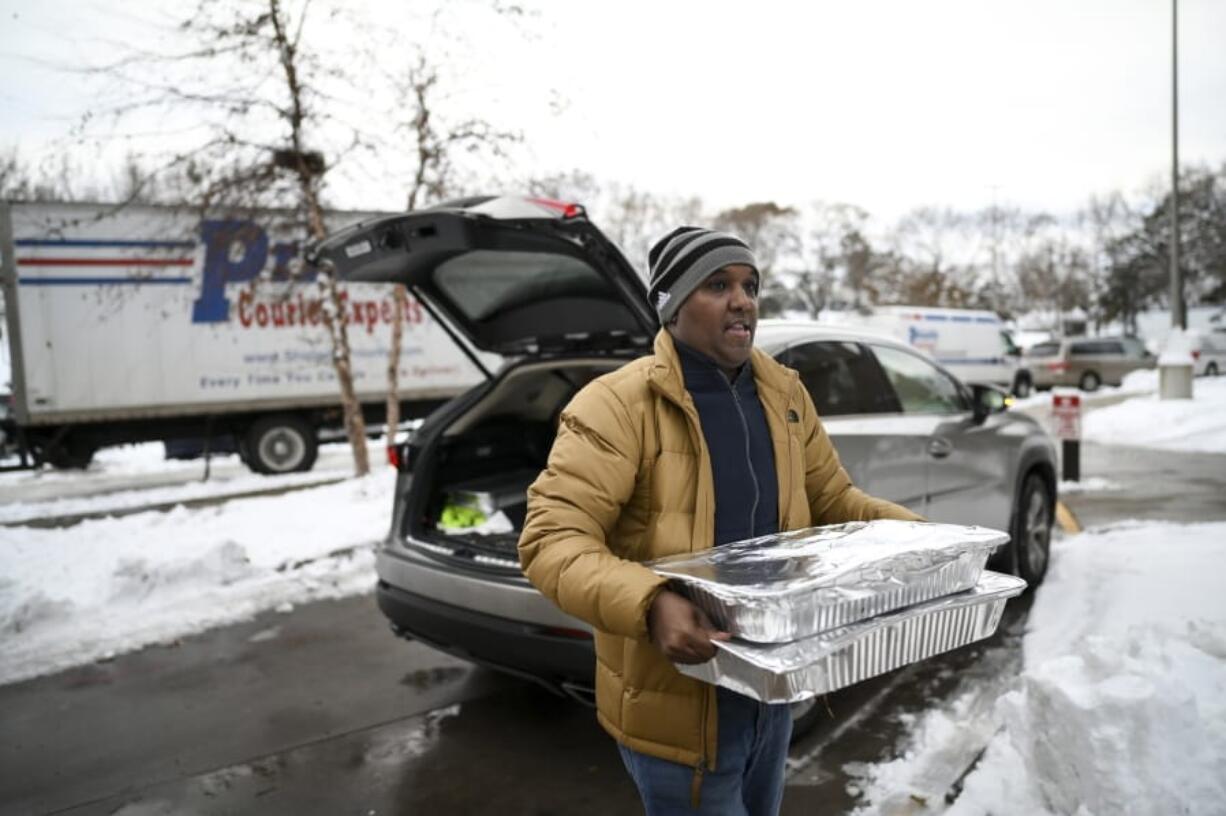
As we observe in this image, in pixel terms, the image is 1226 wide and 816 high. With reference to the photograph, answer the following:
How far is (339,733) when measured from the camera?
3.75 m

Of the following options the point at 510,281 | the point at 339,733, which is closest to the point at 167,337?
the point at 510,281

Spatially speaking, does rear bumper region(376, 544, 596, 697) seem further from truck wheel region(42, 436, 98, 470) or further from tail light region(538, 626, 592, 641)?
truck wheel region(42, 436, 98, 470)

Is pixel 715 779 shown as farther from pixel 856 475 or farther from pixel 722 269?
pixel 856 475

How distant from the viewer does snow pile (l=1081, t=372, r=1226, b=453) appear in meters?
12.0

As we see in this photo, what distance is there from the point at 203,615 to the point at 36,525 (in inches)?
216

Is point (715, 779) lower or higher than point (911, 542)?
lower

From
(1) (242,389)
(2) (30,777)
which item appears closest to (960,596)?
(2) (30,777)

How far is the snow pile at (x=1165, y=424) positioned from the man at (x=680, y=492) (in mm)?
11923

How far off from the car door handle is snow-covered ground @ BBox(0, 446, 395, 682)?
398 cm

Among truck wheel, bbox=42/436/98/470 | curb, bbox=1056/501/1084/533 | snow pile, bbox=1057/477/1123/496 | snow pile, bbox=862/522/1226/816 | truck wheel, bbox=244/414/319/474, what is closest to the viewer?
snow pile, bbox=862/522/1226/816

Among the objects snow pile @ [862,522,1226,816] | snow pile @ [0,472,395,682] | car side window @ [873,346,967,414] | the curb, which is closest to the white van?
the curb

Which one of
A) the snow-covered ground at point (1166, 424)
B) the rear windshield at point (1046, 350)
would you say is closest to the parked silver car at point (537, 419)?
the snow-covered ground at point (1166, 424)

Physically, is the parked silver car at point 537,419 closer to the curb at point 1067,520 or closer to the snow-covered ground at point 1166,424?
the curb at point 1067,520

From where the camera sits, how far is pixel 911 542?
1.66 m
